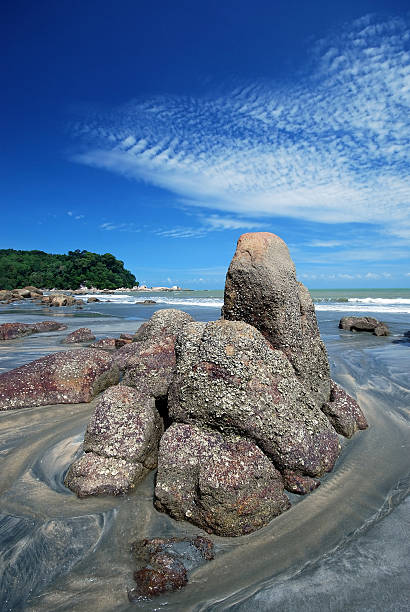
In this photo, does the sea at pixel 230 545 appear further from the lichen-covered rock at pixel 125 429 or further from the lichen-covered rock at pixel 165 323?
the lichen-covered rock at pixel 165 323

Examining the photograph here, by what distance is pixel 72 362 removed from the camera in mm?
6363

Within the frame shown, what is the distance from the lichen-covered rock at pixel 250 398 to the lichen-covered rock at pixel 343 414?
30.1 inches

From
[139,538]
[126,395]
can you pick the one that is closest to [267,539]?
[139,538]

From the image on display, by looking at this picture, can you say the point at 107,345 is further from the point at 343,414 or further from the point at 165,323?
the point at 343,414

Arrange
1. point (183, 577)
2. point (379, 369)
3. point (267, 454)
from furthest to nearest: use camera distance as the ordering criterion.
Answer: point (379, 369) → point (267, 454) → point (183, 577)

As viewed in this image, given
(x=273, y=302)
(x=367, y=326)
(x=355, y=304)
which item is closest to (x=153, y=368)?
(x=273, y=302)

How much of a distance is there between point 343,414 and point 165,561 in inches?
125

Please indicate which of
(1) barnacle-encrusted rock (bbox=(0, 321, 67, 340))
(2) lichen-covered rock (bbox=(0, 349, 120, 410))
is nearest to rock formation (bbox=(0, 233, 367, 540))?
(2) lichen-covered rock (bbox=(0, 349, 120, 410))

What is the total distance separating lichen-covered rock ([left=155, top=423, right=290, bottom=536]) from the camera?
300 centimetres

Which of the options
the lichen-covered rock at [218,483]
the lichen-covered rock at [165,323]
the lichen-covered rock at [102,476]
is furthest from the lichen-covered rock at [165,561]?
the lichen-covered rock at [165,323]

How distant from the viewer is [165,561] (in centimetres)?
256

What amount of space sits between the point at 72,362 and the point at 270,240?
3981mm

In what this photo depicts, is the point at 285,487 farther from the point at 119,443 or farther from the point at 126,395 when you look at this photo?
the point at 126,395

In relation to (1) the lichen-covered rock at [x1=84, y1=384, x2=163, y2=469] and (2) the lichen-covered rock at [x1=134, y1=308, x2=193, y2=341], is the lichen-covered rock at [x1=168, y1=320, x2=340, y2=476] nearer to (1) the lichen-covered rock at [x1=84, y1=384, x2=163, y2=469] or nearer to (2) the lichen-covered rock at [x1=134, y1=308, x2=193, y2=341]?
(1) the lichen-covered rock at [x1=84, y1=384, x2=163, y2=469]
